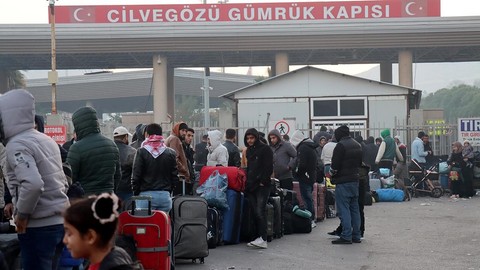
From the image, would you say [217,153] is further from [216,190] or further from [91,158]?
[91,158]

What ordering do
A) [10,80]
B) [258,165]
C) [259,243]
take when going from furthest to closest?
[10,80], [259,243], [258,165]

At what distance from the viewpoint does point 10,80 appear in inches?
2051

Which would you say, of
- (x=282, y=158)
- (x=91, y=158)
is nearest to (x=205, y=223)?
(x=91, y=158)

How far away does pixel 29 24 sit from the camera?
1526 inches

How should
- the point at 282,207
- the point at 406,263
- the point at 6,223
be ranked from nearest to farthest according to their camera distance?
the point at 6,223, the point at 406,263, the point at 282,207

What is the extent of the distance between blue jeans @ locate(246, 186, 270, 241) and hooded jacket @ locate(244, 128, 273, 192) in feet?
0.31

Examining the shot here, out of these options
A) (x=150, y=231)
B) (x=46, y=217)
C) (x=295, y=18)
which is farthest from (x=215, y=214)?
(x=295, y=18)

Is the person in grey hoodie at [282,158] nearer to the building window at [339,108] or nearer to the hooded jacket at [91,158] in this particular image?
the hooded jacket at [91,158]

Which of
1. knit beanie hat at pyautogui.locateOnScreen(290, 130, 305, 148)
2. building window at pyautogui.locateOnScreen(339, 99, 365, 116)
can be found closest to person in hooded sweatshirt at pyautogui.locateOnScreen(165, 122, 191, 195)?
knit beanie hat at pyautogui.locateOnScreen(290, 130, 305, 148)

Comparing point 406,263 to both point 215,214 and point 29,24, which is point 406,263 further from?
point 29,24

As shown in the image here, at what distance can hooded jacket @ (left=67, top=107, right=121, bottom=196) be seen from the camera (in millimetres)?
8828

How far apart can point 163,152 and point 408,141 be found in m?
19.5

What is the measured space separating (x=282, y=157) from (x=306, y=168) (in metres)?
0.51

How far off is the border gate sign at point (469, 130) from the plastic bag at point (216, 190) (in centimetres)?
1473
